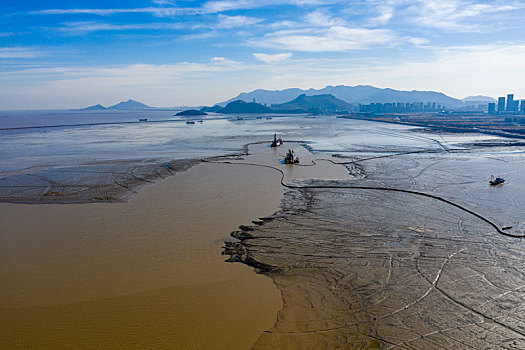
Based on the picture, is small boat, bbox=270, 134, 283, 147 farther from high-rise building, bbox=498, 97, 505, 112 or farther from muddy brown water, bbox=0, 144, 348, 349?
high-rise building, bbox=498, 97, 505, 112

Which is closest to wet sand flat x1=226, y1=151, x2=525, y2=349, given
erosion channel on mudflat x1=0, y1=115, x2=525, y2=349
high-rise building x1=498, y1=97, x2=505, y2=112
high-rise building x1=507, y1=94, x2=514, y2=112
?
erosion channel on mudflat x1=0, y1=115, x2=525, y2=349

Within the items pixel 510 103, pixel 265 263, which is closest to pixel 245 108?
pixel 510 103

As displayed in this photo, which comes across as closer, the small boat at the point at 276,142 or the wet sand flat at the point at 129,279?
the wet sand flat at the point at 129,279

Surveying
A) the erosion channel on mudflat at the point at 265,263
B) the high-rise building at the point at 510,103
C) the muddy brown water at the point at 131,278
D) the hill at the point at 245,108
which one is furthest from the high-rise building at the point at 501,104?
the muddy brown water at the point at 131,278

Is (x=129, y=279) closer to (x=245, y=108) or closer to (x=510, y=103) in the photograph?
(x=245, y=108)

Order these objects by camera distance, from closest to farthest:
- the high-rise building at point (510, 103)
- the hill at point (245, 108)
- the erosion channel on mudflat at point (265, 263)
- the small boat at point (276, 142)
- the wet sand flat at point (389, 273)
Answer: the wet sand flat at point (389, 273), the erosion channel on mudflat at point (265, 263), the small boat at point (276, 142), the high-rise building at point (510, 103), the hill at point (245, 108)

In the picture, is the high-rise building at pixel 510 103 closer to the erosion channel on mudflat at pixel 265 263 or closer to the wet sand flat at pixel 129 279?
the erosion channel on mudflat at pixel 265 263

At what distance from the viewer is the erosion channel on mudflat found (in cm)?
833

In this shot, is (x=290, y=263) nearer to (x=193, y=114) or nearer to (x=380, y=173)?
(x=380, y=173)

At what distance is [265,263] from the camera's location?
11273mm

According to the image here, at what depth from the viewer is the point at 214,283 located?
1053cm

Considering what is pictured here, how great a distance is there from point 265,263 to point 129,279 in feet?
14.9

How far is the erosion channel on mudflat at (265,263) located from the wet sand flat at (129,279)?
0.17 feet

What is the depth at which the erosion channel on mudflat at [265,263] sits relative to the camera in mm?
8328
